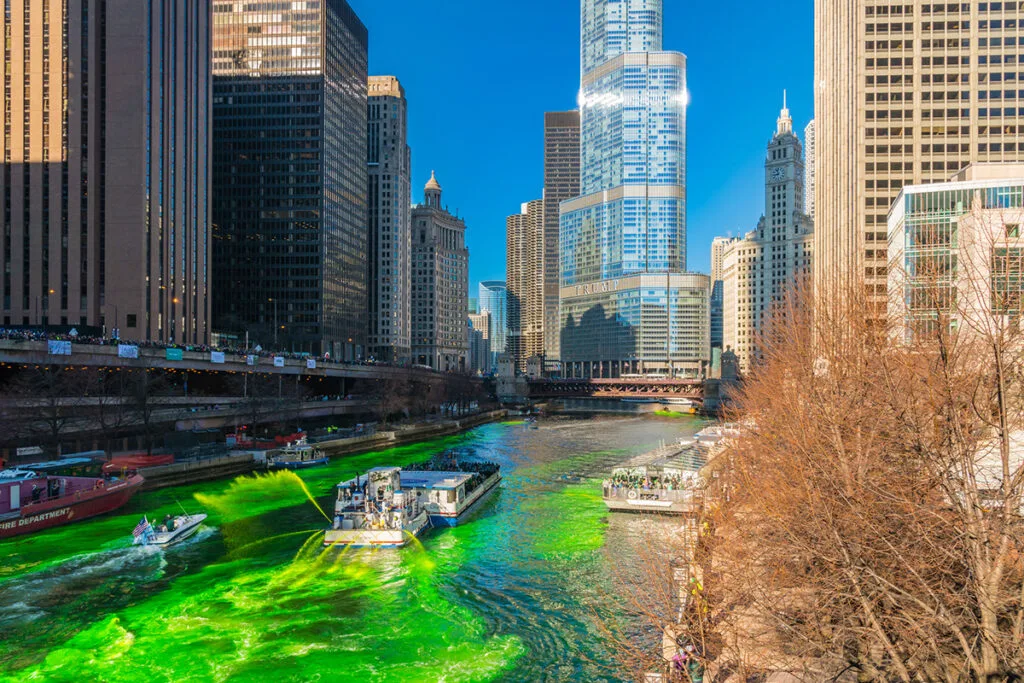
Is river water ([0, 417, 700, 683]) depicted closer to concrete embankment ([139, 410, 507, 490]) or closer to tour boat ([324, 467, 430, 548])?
tour boat ([324, 467, 430, 548])

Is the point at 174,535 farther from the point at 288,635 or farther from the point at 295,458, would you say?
the point at 295,458

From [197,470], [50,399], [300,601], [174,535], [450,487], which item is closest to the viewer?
[300,601]

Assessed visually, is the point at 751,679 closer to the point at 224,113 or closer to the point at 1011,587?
the point at 1011,587

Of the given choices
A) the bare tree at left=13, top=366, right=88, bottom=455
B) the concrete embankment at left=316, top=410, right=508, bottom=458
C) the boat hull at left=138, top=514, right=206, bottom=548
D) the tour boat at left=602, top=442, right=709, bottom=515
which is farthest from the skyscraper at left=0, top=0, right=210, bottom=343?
the tour boat at left=602, top=442, right=709, bottom=515

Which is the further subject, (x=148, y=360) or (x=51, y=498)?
(x=148, y=360)

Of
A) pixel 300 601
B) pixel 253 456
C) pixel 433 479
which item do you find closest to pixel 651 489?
pixel 433 479

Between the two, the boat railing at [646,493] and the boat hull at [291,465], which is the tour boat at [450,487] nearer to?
the boat railing at [646,493]
